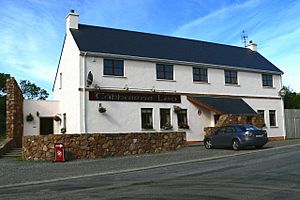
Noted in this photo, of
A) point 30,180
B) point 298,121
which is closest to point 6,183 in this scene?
point 30,180

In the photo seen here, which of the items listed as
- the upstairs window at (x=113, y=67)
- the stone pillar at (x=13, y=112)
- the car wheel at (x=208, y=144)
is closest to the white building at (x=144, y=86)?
the upstairs window at (x=113, y=67)

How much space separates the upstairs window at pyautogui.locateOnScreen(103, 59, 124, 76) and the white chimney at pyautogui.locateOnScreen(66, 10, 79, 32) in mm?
4617

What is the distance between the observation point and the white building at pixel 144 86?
25047 millimetres

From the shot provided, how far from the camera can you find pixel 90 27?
29.6 metres

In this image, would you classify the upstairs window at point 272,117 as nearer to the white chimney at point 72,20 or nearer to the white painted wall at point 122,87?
the white painted wall at point 122,87

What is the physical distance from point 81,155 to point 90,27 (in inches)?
533

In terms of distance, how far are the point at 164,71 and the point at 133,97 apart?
148 inches

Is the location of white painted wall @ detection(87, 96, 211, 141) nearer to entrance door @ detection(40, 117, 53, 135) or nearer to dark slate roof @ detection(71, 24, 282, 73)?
dark slate roof @ detection(71, 24, 282, 73)

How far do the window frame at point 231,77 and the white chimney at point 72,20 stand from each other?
13.4 m

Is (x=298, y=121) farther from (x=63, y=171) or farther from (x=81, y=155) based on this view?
(x=63, y=171)

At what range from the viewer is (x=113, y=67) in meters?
26.1

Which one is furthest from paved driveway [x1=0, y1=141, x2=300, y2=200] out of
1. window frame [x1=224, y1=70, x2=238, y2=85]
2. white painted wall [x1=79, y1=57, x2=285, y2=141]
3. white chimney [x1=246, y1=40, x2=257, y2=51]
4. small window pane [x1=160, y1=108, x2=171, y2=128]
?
white chimney [x1=246, y1=40, x2=257, y2=51]

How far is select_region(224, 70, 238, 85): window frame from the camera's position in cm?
3194

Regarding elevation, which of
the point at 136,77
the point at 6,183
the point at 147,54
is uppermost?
the point at 147,54
